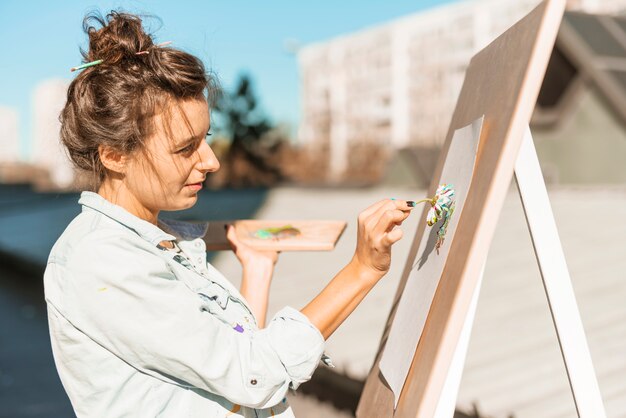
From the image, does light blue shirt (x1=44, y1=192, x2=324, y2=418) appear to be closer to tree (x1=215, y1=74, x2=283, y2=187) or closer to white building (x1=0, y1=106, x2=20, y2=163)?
tree (x1=215, y1=74, x2=283, y2=187)

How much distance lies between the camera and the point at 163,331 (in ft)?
3.35

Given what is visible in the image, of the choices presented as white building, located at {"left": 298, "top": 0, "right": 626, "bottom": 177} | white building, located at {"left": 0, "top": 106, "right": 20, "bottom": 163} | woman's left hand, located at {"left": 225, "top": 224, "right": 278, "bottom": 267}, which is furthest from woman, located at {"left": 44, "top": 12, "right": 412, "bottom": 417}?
white building, located at {"left": 0, "top": 106, "right": 20, "bottom": 163}

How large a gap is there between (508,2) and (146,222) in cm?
3885

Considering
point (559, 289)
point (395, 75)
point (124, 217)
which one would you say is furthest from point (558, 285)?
point (395, 75)

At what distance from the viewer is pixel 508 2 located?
120 feet

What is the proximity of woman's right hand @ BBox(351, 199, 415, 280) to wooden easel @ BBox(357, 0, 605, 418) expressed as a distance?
4.0 inches

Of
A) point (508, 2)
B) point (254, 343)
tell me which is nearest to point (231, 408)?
point (254, 343)

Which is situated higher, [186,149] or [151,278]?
[186,149]

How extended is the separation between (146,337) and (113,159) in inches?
13.0

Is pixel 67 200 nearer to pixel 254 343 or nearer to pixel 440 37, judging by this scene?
pixel 254 343

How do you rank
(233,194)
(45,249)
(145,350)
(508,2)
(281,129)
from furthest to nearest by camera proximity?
1. (508,2)
2. (281,129)
3. (233,194)
4. (45,249)
5. (145,350)

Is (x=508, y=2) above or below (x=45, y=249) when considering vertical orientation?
above

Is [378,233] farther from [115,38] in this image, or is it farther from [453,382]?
[115,38]

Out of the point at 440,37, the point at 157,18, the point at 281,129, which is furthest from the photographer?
the point at 440,37
